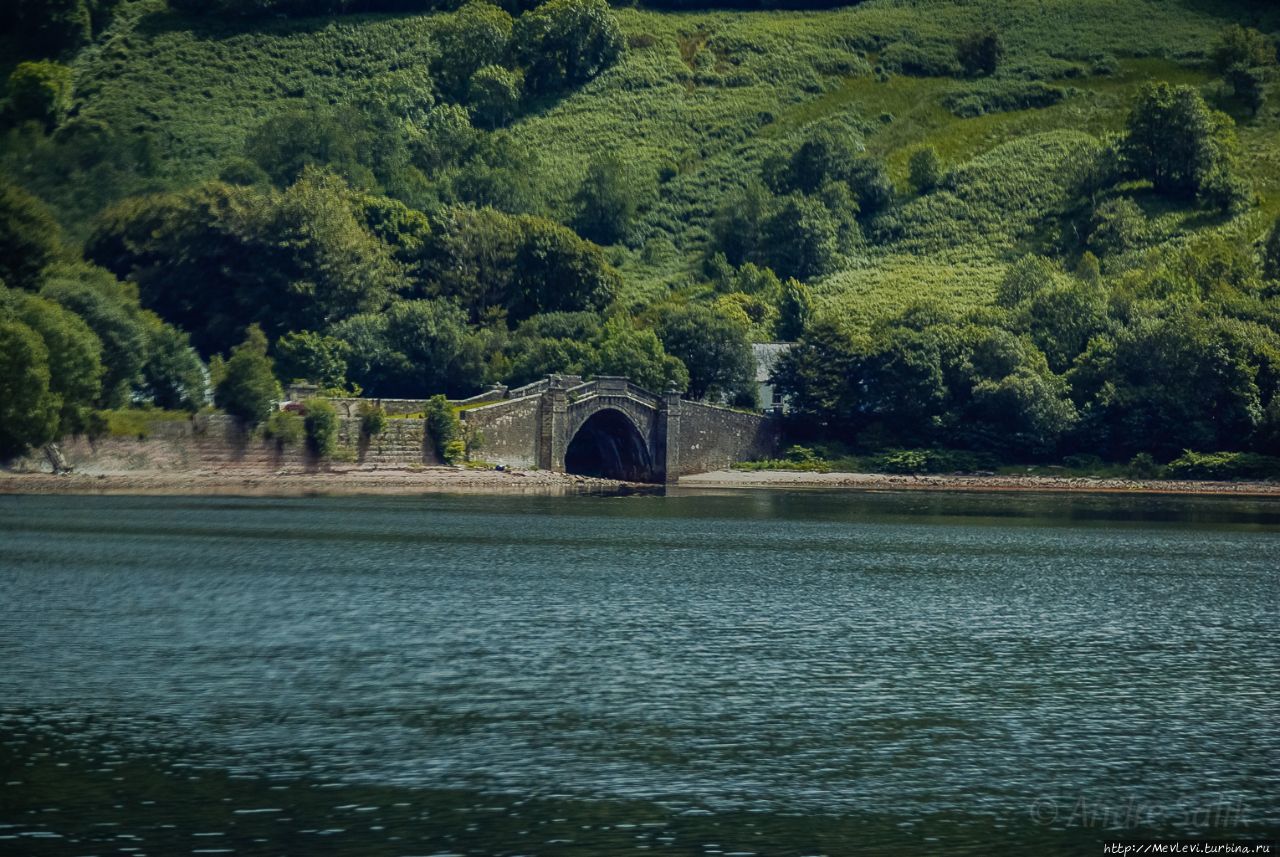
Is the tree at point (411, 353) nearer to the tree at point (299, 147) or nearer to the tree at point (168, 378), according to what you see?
the tree at point (168, 378)

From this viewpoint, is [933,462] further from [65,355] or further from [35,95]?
[35,95]

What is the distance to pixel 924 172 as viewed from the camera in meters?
163

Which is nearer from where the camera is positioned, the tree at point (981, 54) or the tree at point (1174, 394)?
the tree at point (1174, 394)

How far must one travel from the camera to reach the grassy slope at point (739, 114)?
6073 inches

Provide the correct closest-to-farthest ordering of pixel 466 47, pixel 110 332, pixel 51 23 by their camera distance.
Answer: pixel 110 332
pixel 51 23
pixel 466 47

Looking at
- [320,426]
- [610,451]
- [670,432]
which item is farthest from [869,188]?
[320,426]

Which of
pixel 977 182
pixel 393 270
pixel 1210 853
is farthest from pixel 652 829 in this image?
pixel 977 182

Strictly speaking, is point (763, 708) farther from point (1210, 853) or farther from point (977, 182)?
point (977, 182)

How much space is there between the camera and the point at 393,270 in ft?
398

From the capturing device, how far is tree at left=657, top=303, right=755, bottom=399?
11594cm

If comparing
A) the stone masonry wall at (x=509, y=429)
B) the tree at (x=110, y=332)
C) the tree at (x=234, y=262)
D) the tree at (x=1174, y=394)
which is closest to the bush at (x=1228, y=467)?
the tree at (x=1174, y=394)

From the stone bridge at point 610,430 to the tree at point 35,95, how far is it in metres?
65.7

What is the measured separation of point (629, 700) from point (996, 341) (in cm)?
8082

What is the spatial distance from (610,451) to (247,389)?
27.8 meters
